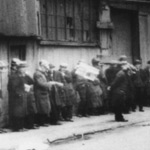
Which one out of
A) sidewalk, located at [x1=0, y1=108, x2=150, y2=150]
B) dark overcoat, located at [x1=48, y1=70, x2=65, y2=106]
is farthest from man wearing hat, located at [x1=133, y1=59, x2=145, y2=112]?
dark overcoat, located at [x1=48, y1=70, x2=65, y2=106]

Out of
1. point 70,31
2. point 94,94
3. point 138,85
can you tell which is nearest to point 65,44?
point 70,31

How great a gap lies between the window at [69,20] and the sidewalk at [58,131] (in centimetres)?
288

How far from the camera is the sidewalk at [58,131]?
9.05 m


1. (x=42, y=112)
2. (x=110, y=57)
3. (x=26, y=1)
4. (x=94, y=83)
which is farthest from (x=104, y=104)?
(x=26, y=1)

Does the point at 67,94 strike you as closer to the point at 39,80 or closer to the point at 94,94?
the point at 94,94

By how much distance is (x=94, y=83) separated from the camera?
13.8 meters

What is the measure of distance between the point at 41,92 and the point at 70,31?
3.47 meters

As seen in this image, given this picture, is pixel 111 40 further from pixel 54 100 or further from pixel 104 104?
pixel 54 100

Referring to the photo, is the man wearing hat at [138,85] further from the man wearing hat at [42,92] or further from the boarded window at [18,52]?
the boarded window at [18,52]

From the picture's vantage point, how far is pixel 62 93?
1234 centimetres

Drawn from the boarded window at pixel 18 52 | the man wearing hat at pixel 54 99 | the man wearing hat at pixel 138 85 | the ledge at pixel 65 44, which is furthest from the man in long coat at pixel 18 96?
the man wearing hat at pixel 138 85

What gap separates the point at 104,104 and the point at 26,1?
4.59 metres

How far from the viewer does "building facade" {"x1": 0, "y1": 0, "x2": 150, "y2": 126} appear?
11688mm

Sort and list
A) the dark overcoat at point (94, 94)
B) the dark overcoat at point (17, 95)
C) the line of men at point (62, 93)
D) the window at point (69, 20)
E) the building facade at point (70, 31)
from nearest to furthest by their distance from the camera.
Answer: the dark overcoat at point (17, 95)
the line of men at point (62, 93)
the building facade at point (70, 31)
the window at point (69, 20)
the dark overcoat at point (94, 94)
